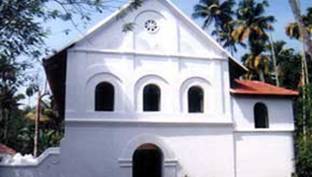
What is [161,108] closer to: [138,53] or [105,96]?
[105,96]

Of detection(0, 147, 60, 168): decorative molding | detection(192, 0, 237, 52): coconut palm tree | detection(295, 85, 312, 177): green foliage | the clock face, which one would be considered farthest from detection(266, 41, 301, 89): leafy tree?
detection(0, 147, 60, 168): decorative molding

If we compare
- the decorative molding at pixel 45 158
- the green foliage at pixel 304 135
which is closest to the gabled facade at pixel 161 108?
the decorative molding at pixel 45 158

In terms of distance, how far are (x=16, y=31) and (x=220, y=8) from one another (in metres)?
36.2

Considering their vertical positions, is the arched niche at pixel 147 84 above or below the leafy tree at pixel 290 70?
below

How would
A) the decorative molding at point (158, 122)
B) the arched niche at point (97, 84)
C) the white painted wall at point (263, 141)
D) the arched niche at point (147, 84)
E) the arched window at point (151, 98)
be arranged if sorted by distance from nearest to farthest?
the decorative molding at point (158, 122)
the arched niche at point (97, 84)
the arched niche at point (147, 84)
the arched window at point (151, 98)
the white painted wall at point (263, 141)

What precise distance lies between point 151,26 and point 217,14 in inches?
1020

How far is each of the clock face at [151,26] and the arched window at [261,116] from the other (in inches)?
231

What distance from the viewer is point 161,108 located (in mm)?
19750

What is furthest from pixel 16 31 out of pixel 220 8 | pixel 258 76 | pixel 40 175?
pixel 220 8

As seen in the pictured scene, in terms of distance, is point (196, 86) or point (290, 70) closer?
point (196, 86)

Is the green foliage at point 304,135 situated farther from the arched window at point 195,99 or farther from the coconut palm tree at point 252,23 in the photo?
the coconut palm tree at point 252,23

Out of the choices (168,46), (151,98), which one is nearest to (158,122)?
(151,98)

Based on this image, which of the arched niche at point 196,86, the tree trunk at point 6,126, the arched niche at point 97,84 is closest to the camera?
the arched niche at point 97,84

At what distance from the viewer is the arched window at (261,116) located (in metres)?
21.0
